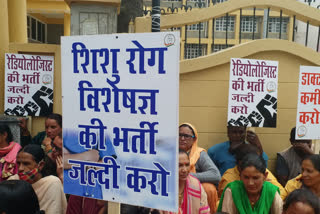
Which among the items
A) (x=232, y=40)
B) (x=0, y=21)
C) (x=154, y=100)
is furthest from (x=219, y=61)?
(x=232, y=40)

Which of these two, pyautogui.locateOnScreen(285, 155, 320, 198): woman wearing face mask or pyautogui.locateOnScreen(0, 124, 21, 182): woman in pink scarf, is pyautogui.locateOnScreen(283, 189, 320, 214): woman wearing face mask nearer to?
pyautogui.locateOnScreen(285, 155, 320, 198): woman wearing face mask

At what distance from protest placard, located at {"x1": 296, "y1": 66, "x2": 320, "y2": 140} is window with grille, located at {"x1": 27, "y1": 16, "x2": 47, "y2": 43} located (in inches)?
451

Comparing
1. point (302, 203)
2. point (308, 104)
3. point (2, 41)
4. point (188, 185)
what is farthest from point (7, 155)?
point (308, 104)

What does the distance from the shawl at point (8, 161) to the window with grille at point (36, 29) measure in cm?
1033

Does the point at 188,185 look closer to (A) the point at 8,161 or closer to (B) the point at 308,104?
(B) the point at 308,104

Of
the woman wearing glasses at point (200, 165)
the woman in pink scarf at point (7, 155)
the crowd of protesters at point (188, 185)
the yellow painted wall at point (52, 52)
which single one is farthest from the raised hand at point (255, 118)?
the yellow painted wall at point (52, 52)

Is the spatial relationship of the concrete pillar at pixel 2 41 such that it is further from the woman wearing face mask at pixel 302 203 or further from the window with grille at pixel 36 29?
the window with grille at pixel 36 29

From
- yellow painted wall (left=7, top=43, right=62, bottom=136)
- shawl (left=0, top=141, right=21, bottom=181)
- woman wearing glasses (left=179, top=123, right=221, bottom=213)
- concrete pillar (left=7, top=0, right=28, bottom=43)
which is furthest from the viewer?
concrete pillar (left=7, top=0, right=28, bottom=43)

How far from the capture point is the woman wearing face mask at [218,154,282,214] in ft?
8.32

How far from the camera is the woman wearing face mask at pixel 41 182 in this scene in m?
2.33

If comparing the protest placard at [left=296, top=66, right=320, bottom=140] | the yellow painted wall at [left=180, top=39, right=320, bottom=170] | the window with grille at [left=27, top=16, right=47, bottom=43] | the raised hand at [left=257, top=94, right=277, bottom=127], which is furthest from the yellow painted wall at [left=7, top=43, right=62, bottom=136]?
the window with grille at [left=27, top=16, right=47, bottom=43]

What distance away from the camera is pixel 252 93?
378 cm

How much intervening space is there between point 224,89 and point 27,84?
109 inches

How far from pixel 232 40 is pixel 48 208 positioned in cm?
2743
